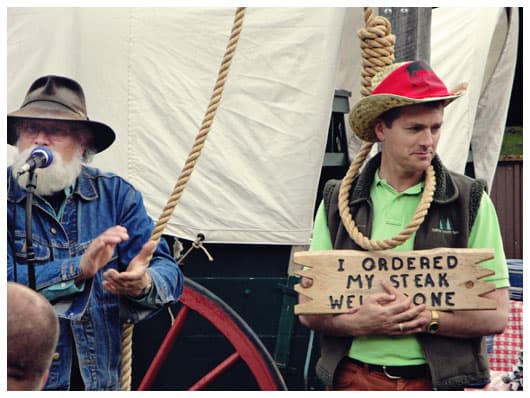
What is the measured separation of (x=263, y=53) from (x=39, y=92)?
1481 mm

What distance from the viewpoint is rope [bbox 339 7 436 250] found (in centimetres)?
291

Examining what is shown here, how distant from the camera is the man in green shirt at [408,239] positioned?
2.86 meters

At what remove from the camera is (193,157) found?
3.22m

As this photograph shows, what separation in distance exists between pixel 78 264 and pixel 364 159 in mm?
929

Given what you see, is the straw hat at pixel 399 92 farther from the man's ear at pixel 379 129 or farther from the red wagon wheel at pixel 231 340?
the red wagon wheel at pixel 231 340

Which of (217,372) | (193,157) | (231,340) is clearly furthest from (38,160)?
(217,372)

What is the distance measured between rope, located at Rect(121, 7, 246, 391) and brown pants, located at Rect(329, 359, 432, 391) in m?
0.68

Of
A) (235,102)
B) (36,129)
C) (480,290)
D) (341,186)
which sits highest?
(235,102)

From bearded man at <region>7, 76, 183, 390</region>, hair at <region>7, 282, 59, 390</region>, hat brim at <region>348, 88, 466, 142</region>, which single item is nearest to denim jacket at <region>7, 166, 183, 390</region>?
bearded man at <region>7, 76, 183, 390</region>

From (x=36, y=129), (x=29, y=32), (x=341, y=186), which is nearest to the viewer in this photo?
(x=341, y=186)

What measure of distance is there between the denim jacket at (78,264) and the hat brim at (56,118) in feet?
0.58

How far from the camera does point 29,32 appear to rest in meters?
4.68

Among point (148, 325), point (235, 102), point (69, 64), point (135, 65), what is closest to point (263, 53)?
point (235, 102)

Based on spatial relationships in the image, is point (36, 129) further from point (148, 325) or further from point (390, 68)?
point (148, 325)
